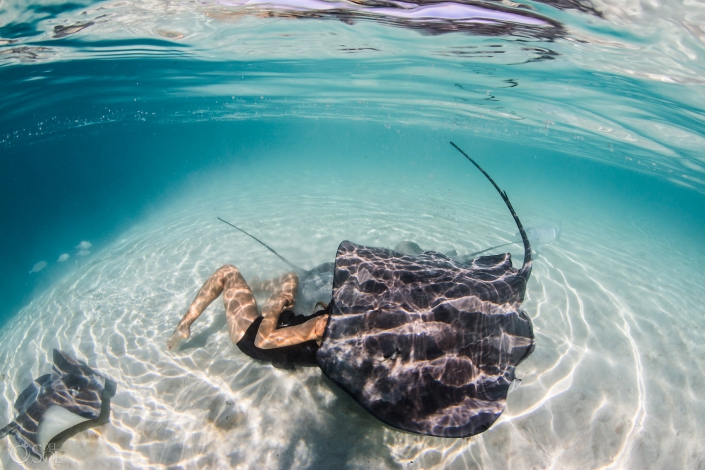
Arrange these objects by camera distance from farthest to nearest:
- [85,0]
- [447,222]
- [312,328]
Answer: [447,222]
[85,0]
[312,328]

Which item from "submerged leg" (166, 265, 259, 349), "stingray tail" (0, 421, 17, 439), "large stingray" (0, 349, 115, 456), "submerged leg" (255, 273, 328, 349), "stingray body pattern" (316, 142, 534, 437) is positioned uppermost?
"stingray body pattern" (316, 142, 534, 437)

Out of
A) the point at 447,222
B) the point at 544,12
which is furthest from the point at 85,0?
the point at 447,222

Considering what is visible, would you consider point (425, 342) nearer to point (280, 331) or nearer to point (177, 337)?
point (280, 331)

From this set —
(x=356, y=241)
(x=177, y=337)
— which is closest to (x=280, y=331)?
(x=177, y=337)

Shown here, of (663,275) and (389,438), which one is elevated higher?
(389,438)

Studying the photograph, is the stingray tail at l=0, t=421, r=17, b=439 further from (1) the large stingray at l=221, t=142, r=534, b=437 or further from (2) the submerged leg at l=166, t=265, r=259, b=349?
(1) the large stingray at l=221, t=142, r=534, b=437

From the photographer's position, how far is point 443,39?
10.9m

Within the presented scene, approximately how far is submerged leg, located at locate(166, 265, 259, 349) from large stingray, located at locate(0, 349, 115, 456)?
1.07 m

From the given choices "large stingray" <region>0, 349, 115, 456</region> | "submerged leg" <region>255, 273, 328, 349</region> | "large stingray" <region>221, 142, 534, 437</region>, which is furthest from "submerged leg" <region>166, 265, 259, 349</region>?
"large stingray" <region>221, 142, 534, 437</region>

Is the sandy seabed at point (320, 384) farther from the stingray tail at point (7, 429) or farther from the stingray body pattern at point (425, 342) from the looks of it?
the stingray body pattern at point (425, 342)

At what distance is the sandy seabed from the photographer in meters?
3.76

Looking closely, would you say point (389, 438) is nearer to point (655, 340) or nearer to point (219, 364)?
point (219, 364)

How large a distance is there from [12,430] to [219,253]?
6396 millimetres

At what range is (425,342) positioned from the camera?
2.91 m
